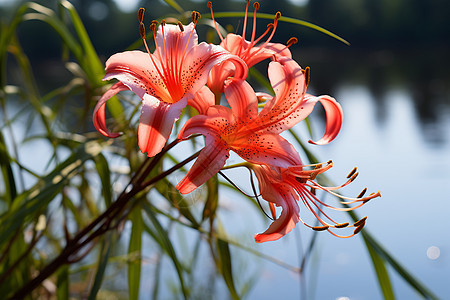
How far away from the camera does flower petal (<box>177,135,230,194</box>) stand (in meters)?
0.22

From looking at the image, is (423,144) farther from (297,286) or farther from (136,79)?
(136,79)

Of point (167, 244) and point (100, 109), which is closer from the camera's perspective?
point (100, 109)

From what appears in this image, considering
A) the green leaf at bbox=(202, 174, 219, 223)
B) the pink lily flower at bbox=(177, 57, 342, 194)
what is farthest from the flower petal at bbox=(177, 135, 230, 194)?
the green leaf at bbox=(202, 174, 219, 223)

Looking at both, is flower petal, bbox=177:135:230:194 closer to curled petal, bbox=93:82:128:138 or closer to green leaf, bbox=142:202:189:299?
curled petal, bbox=93:82:128:138

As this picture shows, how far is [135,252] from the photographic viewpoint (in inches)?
17.0

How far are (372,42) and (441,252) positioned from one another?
7296 mm

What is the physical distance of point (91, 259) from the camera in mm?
1109

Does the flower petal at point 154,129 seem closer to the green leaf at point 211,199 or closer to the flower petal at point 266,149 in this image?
the flower petal at point 266,149

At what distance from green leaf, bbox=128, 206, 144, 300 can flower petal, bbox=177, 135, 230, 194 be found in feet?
0.69

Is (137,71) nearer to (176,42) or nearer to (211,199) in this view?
(176,42)

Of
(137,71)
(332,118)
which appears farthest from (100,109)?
(332,118)

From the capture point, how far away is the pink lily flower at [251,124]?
0.23 metres

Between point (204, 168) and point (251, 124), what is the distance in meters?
0.04

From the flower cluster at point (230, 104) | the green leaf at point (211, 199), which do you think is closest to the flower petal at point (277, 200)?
the flower cluster at point (230, 104)
